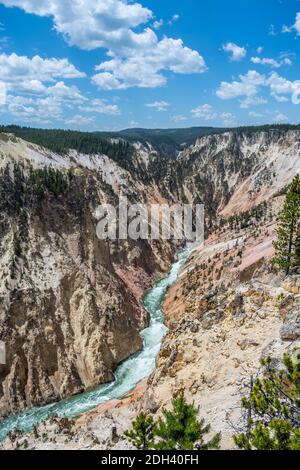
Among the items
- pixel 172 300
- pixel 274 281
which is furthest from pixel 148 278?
pixel 274 281

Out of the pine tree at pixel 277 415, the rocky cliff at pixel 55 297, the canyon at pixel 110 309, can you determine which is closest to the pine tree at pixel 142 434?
the canyon at pixel 110 309

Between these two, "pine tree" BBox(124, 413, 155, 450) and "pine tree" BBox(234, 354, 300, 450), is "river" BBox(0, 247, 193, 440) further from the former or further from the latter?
"pine tree" BBox(234, 354, 300, 450)

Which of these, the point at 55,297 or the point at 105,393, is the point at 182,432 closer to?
the point at 105,393
